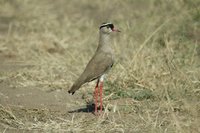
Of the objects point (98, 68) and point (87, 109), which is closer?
point (98, 68)

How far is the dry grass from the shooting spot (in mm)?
7191

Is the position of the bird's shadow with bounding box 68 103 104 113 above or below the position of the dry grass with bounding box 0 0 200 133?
below

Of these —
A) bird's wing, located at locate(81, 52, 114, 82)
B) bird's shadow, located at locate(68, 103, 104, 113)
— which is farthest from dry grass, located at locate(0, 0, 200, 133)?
bird's wing, located at locate(81, 52, 114, 82)

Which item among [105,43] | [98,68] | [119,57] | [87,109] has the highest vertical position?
[119,57]

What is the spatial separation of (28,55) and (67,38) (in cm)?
118

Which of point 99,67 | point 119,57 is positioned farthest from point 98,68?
point 119,57

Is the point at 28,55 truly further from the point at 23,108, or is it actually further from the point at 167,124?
the point at 167,124

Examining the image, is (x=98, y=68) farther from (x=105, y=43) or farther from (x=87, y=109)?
(x=87, y=109)

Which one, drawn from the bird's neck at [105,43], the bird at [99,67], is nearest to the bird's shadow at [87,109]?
the bird at [99,67]

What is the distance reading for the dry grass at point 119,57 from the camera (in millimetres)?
7191

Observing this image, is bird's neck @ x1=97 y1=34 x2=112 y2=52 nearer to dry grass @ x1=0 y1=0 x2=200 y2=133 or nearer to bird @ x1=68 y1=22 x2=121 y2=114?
bird @ x1=68 y1=22 x2=121 y2=114

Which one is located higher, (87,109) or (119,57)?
(119,57)

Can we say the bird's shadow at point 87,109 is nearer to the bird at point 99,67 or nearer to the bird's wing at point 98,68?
the bird at point 99,67

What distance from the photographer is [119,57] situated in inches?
405
